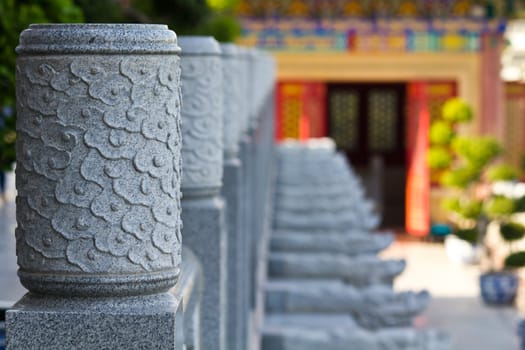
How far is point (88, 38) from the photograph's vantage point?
2.31 meters

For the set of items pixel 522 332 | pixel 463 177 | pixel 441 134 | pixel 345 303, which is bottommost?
pixel 522 332

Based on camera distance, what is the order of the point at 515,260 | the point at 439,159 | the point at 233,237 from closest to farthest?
the point at 233,237 → the point at 515,260 → the point at 439,159

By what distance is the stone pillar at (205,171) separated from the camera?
3.60 m

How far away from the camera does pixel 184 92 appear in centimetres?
366

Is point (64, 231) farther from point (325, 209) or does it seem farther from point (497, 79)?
point (497, 79)

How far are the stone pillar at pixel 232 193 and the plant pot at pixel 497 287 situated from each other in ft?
45.7

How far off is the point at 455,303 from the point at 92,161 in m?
16.3

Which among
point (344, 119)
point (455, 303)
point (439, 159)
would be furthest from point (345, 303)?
point (344, 119)

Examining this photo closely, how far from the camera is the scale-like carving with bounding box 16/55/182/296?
7.70 ft

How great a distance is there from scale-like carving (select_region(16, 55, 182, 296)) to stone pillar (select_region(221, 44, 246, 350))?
6.52ft

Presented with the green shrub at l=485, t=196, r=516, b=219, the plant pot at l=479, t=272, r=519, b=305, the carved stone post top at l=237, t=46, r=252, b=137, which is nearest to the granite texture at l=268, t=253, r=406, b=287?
the carved stone post top at l=237, t=46, r=252, b=137

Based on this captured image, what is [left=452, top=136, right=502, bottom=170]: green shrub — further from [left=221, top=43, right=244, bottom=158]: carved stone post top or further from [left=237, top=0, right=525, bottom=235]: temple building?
[left=221, top=43, right=244, bottom=158]: carved stone post top

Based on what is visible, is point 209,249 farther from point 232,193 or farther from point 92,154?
point 92,154

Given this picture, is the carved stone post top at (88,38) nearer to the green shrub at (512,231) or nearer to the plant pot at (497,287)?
the plant pot at (497,287)
